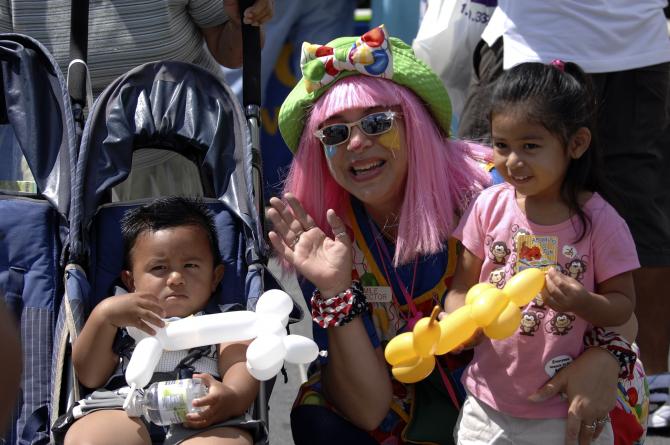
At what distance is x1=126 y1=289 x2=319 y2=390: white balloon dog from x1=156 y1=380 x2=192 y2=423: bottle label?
5cm

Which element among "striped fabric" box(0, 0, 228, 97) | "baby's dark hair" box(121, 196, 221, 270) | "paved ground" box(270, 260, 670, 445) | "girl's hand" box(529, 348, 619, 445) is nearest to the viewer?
"girl's hand" box(529, 348, 619, 445)

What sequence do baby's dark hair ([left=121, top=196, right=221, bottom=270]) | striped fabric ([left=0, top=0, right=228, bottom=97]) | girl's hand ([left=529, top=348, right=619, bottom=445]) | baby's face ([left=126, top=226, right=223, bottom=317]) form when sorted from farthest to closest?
striped fabric ([left=0, top=0, right=228, bottom=97])
baby's dark hair ([left=121, top=196, right=221, bottom=270])
baby's face ([left=126, top=226, right=223, bottom=317])
girl's hand ([left=529, top=348, right=619, bottom=445])

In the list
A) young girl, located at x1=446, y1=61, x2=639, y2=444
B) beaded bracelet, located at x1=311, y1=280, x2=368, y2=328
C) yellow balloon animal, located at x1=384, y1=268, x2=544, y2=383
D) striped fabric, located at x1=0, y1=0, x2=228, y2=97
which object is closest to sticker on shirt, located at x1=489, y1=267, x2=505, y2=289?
young girl, located at x1=446, y1=61, x2=639, y2=444

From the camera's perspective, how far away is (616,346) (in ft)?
8.43

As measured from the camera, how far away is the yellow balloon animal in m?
2.38

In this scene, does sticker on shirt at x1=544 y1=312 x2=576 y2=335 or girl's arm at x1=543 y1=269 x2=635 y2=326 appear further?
sticker on shirt at x1=544 y1=312 x2=576 y2=335

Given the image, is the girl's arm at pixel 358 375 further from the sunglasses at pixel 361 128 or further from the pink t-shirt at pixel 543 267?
the sunglasses at pixel 361 128

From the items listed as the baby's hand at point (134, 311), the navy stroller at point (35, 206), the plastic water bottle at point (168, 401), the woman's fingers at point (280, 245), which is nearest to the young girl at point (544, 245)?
the woman's fingers at point (280, 245)

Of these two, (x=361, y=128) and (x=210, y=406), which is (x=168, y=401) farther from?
(x=361, y=128)

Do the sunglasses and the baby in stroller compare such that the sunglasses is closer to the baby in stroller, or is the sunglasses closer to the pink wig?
the pink wig

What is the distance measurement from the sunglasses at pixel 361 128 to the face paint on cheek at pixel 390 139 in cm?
1

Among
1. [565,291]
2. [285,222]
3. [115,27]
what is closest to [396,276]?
[285,222]

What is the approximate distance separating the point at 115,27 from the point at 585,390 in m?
2.00

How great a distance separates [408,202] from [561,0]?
1428 millimetres
